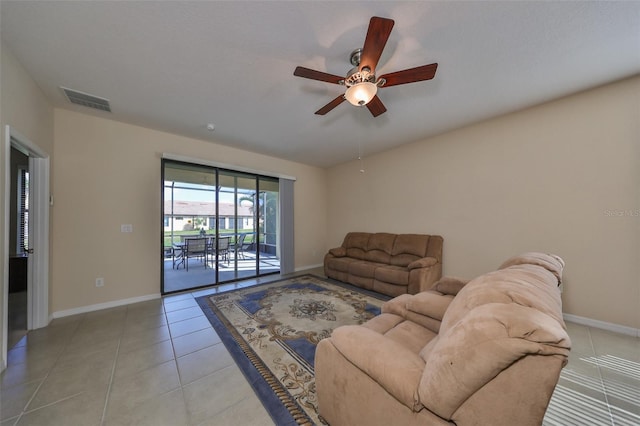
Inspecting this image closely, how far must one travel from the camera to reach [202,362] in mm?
1956

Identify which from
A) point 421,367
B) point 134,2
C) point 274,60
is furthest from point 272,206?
point 421,367

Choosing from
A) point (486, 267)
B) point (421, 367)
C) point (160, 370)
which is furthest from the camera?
point (486, 267)

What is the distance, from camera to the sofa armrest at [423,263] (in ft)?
11.4

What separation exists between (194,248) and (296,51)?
4794 millimetres

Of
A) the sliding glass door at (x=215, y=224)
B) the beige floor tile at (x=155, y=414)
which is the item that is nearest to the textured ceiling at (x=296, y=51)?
the sliding glass door at (x=215, y=224)

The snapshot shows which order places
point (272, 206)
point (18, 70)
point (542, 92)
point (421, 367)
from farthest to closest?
point (272, 206) < point (542, 92) < point (18, 70) < point (421, 367)

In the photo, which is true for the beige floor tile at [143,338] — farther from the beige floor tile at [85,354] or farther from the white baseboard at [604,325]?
the white baseboard at [604,325]

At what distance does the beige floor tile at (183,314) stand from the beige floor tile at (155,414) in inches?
53.9

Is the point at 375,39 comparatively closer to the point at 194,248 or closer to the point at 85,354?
the point at 85,354

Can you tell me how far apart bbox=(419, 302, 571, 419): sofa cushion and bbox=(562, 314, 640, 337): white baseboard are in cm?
304

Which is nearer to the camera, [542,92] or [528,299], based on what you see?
[528,299]

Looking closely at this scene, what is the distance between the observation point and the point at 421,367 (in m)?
0.95

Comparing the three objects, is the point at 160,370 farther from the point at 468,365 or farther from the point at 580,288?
the point at 580,288

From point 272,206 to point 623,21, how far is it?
5.32 m
